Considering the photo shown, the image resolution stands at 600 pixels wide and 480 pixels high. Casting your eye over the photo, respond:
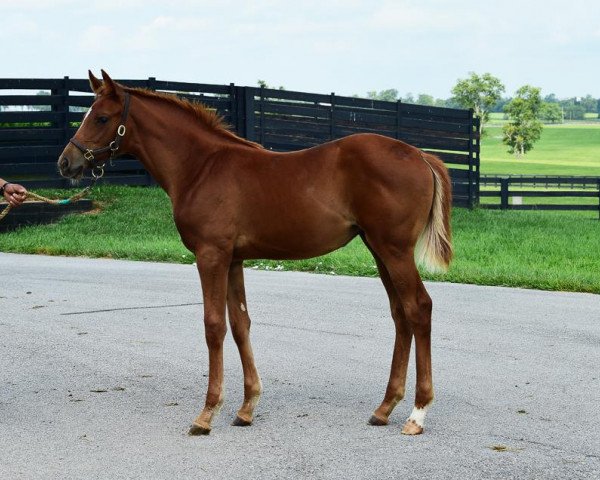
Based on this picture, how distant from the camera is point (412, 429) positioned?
6574 millimetres

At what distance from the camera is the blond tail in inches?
265

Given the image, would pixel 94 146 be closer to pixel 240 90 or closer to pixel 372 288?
pixel 372 288

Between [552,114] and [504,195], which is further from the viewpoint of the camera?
[552,114]

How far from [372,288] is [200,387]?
5.35m

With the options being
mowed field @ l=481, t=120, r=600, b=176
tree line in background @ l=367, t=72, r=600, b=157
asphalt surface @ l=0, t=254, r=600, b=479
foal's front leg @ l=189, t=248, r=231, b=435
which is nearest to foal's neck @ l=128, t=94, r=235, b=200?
foal's front leg @ l=189, t=248, r=231, b=435

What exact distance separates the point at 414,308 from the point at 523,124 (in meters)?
113

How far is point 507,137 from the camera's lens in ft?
382

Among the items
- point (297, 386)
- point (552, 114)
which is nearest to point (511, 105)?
point (552, 114)

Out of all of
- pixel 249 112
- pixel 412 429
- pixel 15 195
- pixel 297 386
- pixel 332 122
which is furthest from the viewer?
pixel 332 122

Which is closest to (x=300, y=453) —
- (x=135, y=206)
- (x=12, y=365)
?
(x=12, y=365)

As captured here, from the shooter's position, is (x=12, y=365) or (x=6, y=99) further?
(x=6, y=99)

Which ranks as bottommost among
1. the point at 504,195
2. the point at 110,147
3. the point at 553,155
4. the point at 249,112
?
the point at 553,155

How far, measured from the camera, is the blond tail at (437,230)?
22.1ft

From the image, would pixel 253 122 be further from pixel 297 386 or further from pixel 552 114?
pixel 552 114
